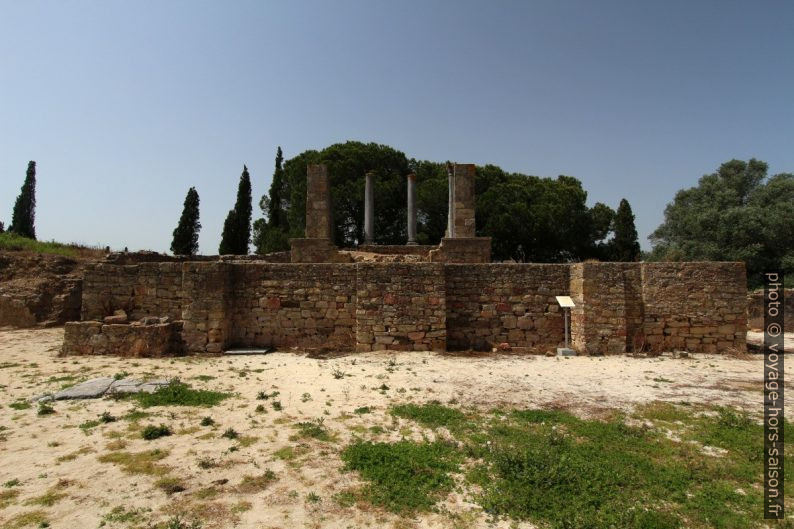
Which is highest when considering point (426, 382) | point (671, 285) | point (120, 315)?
point (671, 285)

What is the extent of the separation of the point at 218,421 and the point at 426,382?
356cm

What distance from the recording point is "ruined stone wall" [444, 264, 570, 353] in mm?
10859

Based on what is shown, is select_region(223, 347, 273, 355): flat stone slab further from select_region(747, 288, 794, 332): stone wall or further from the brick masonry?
select_region(747, 288, 794, 332): stone wall

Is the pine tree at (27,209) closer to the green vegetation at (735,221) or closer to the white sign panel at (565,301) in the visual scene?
the white sign panel at (565,301)

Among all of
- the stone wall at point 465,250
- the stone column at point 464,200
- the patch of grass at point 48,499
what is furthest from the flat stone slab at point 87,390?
the stone column at point 464,200

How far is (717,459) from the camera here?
14.9ft

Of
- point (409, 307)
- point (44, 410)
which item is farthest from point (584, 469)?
point (44, 410)

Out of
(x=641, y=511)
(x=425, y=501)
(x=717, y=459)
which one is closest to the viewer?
(x=641, y=511)

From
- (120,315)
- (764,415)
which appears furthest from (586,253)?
(120,315)

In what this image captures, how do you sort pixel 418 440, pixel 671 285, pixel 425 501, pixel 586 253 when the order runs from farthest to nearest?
pixel 586 253 < pixel 671 285 < pixel 418 440 < pixel 425 501

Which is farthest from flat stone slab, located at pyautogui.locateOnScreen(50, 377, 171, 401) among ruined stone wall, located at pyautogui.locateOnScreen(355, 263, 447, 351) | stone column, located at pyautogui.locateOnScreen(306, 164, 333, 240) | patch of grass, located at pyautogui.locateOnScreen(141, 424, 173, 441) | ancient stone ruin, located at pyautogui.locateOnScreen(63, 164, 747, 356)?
stone column, located at pyautogui.locateOnScreen(306, 164, 333, 240)

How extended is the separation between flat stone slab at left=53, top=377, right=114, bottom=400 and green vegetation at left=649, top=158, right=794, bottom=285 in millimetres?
28911

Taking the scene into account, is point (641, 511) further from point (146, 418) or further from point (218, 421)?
point (146, 418)

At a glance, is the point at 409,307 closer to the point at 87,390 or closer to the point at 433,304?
the point at 433,304
